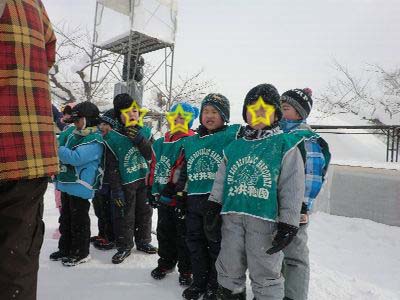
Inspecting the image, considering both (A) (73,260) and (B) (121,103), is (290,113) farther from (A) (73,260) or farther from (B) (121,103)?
(A) (73,260)

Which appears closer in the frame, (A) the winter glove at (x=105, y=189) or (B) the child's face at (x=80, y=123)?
(B) the child's face at (x=80, y=123)

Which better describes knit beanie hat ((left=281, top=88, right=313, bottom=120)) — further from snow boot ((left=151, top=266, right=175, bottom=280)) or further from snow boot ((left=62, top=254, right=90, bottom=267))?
snow boot ((left=62, top=254, right=90, bottom=267))

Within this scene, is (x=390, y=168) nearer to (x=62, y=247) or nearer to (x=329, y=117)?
(x=62, y=247)

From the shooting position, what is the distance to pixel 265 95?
232cm

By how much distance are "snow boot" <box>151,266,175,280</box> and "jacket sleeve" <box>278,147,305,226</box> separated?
56.1 inches

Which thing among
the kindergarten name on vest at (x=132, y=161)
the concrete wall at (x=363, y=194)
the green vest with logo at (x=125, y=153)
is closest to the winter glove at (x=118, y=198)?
the green vest with logo at (x=125, y=153)

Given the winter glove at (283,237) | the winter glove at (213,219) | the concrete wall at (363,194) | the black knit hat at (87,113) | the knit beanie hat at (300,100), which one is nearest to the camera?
the winter glove at (283,237)

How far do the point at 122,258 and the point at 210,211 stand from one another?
4.89ft

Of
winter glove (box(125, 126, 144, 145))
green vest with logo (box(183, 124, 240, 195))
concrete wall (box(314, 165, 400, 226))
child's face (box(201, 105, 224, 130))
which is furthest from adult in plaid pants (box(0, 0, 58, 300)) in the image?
concrete wall (box(314, 165, 400, 226))

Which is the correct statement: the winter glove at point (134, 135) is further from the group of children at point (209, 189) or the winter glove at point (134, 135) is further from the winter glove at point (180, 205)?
the winter glove at point (180, 205)

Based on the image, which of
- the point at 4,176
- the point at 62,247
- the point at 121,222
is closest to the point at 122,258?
the point at 121,222

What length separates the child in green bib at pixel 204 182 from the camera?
2.70 meters

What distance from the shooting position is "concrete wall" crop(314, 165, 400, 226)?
20.8ft

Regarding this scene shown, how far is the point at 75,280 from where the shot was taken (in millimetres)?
2912
